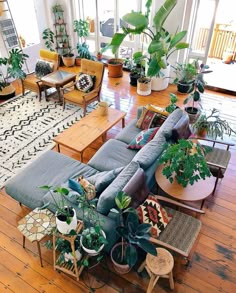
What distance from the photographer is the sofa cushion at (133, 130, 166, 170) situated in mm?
3150

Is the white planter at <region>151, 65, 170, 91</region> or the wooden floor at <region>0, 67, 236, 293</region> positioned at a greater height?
the white planter at <region>151, 65, 170, 91</region>

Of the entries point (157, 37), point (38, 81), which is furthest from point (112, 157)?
point (38, 81)

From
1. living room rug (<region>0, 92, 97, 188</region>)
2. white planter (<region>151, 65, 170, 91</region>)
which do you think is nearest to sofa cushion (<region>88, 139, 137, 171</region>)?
living room rug (<region>0, 92, 97, 188</region>)

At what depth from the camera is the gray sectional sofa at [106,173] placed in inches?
110

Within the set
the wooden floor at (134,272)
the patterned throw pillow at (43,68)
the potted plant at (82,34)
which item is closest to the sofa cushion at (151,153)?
the wooden floor at (134,272)

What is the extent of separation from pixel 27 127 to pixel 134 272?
11.3 feet

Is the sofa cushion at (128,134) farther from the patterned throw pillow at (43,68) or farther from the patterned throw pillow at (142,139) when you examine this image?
the patterned throw pillow at (43,68)

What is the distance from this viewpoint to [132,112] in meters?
5.72

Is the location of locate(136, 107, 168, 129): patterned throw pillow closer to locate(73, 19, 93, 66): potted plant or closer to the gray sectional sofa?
the gray sectional sofa

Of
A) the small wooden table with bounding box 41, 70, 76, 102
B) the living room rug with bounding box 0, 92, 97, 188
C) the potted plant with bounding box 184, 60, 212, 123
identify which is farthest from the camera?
the small wooden table with bounding box 41, 70, 76, 102

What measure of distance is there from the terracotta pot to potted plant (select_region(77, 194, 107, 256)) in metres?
4.94

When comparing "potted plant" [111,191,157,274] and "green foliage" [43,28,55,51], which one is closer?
"potted plant" [111,191,157,274]

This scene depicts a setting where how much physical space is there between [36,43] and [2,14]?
48.0 inches

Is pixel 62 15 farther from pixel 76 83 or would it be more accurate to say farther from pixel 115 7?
pixel 76 83
